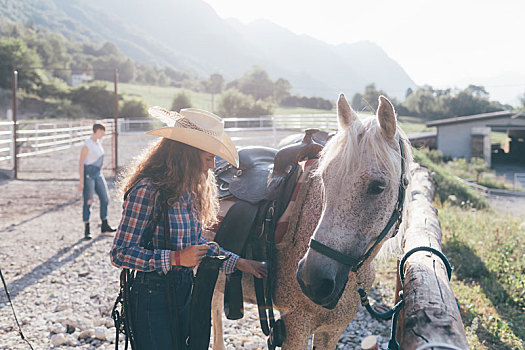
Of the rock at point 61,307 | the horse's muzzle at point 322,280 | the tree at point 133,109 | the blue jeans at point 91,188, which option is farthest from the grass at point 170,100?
the horse's muzzle at point 322,280

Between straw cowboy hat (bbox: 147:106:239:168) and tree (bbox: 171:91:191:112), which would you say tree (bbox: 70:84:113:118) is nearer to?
tree (bbox: 171:91:191:112)

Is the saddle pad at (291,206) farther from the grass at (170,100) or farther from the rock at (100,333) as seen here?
the grass at (170,100)

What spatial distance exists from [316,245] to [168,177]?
2.45 ft

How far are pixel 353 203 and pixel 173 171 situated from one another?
84cm

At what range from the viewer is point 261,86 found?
65625 millimetres

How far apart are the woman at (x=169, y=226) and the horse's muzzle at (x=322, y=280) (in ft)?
1.67

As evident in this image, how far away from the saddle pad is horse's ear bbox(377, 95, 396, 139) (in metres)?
0.62

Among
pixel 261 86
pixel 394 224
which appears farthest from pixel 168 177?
pixel 261 86

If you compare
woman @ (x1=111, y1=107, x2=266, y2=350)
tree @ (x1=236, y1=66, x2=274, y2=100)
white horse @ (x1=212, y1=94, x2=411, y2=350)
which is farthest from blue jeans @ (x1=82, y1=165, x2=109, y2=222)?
tree @ (x1=236, y1=66, x2=274, y2=100)

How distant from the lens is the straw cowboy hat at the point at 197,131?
5.97ft

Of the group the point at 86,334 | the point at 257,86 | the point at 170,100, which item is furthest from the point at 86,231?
the point at 257,86

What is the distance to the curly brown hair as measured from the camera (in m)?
1.77

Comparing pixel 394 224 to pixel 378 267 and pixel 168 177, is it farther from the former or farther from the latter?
pixel 378 267

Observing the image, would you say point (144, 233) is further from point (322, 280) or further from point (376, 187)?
point (376, 187)
